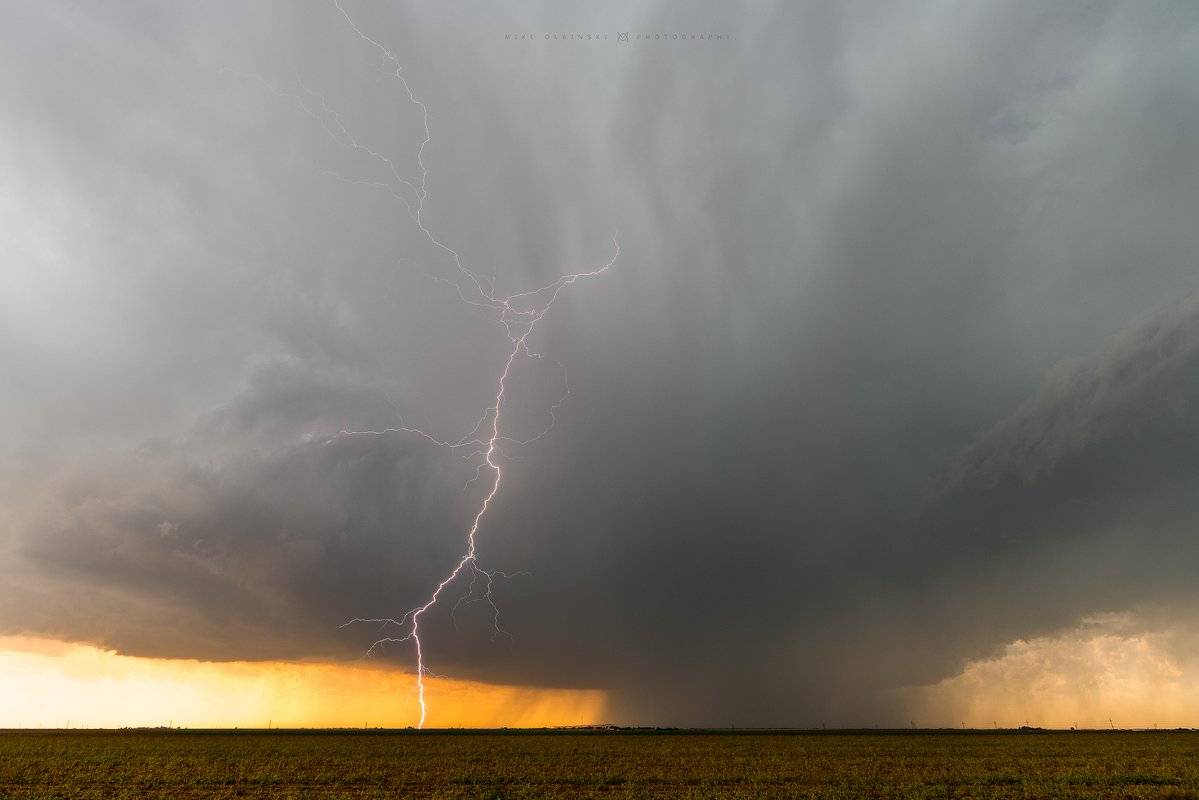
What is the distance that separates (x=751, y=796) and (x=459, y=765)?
1886 cm

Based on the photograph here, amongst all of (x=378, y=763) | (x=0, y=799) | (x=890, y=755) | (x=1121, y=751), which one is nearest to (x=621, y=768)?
(x=378, y=763)

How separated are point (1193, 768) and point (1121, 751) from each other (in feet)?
49.1

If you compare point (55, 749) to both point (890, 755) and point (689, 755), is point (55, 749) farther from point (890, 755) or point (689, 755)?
point (890, 755)

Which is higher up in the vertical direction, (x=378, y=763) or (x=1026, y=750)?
(x=1026, y=750)

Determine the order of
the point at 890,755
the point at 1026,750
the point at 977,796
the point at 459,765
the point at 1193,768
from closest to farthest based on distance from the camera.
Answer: the point at 977,796 < the point at 1193,768 < the point at 459,765 < the point at 890,755 < the point at 1026,750

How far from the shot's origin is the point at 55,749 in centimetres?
4850

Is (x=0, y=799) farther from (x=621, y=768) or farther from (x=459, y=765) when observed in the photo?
(x=621, y=768)

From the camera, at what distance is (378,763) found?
37.9 meters

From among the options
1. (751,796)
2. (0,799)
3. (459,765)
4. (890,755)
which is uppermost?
(890,755)

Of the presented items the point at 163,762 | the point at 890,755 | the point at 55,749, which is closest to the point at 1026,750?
the point at 890,755

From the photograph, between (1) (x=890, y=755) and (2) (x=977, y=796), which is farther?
(1) (x=890, y=755)

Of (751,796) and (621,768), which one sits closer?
(751,796)

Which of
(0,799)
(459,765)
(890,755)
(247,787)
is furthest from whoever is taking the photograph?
(890,755)

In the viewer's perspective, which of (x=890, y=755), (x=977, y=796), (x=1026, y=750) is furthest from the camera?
(x=1026, y=750)
